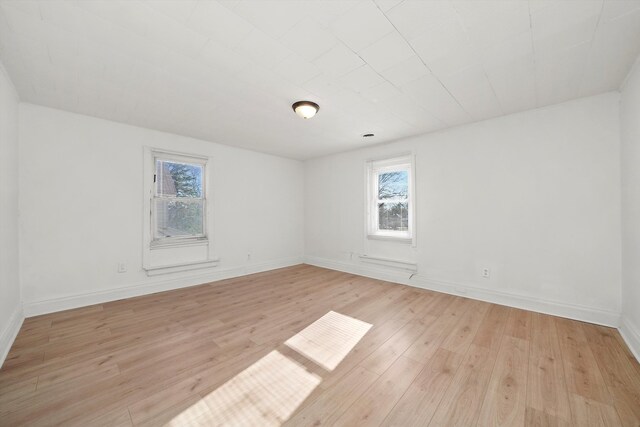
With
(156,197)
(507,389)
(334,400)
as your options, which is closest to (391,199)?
(507,389)

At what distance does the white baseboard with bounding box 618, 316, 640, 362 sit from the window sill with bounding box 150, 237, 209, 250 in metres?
5.35

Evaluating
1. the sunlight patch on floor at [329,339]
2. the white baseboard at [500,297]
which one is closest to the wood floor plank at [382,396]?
the sunlight patch on floor at [329,339]

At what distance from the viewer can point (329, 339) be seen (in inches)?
95.3

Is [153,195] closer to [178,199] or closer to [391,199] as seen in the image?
[178,199]

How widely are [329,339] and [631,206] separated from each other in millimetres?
3152

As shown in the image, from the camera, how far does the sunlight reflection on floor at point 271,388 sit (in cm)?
149

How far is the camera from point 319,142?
179 inches

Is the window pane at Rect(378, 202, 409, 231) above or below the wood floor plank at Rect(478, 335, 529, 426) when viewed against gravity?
above

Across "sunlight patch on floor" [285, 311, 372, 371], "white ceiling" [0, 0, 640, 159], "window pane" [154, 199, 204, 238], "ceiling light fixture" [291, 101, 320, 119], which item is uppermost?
"white ceiling" [0, 0, 640, 159]

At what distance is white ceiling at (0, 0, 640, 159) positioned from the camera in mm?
1624

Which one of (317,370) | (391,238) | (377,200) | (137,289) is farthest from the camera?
(377,200)

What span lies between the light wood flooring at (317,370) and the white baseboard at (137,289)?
21 cm

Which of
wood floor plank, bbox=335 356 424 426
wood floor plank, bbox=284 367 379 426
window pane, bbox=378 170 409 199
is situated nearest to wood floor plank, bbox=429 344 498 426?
wood floor plank, bbox=335 356 424 426

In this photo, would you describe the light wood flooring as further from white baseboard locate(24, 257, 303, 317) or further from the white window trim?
the white window trim
